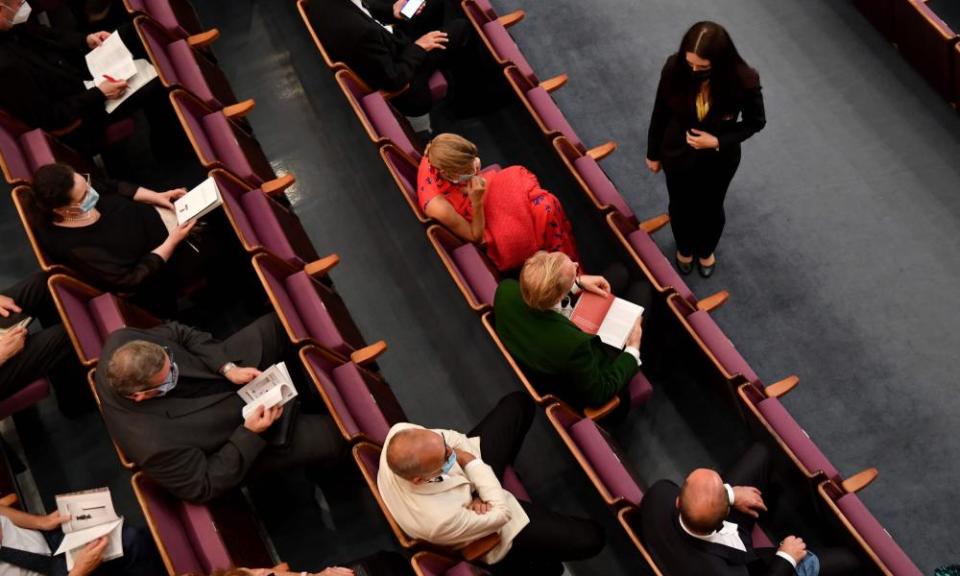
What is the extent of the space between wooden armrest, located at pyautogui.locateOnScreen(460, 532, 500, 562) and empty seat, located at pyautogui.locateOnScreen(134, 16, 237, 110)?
1.62 meters

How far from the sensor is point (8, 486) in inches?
87.3

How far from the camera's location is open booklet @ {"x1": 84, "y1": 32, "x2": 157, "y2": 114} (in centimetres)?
267

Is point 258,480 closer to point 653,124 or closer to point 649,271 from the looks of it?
point 649,271

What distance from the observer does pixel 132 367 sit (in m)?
1.85

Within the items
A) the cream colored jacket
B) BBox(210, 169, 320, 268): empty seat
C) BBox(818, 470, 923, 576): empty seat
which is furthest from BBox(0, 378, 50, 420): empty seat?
BBox(818, 470, 923, 576): empty seat

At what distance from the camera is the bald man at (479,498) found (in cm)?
166

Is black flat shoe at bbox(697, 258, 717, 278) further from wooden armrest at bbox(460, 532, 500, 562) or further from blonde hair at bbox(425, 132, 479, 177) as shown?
wooden armrest at bbox(460, 532, 500, 562)

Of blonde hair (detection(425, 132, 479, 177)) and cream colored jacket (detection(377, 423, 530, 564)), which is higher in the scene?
blonde hair (detection(425, 132, 479, 177))

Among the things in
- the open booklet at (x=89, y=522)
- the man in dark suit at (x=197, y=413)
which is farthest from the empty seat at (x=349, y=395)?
the open booklet at (x=89, y=522)

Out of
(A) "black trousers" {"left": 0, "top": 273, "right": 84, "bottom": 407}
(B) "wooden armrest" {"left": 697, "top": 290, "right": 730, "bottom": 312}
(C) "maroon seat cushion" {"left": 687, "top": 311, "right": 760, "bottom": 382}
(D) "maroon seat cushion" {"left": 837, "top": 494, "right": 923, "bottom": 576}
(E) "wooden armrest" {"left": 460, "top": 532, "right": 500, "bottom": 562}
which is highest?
(A) "black trousers" {"left": 0, "top": 273, "right": 84, "bottom": 407}

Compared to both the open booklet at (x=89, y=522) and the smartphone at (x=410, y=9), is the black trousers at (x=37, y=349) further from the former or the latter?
the smartphone at (x=410, y=9)

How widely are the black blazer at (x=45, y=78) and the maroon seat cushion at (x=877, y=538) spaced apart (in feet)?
8.03

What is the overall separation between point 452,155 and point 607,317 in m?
0.58

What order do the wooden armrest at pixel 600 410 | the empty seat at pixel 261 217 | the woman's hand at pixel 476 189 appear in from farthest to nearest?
the empty seat at pixel 261 217 < the woman's hand at pixel 476 189 < the wooden armrest at pixel 600 410
